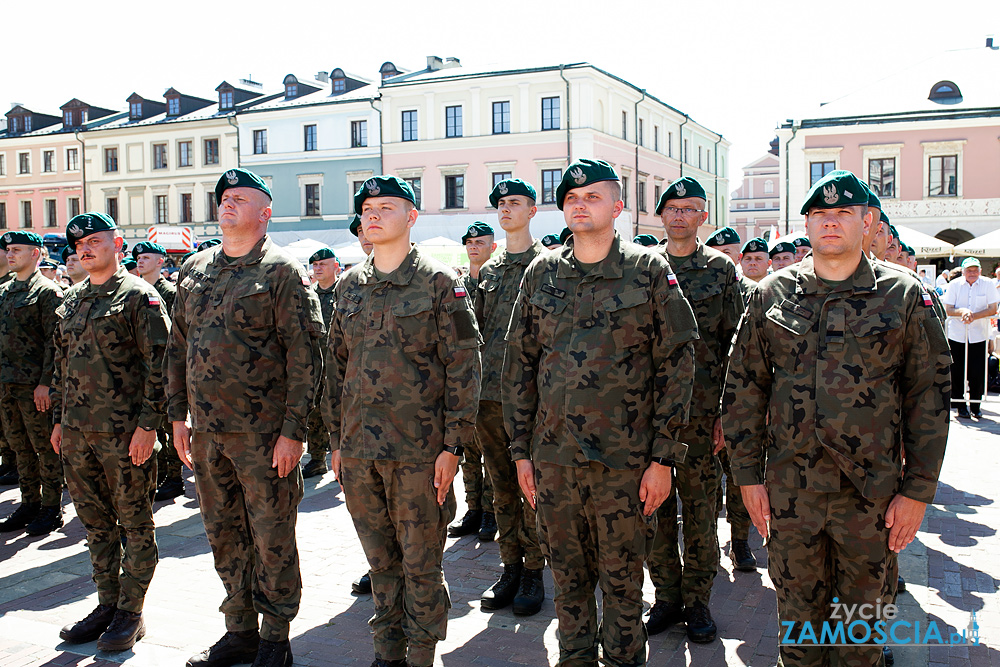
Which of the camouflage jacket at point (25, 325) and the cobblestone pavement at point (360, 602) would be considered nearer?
the cobblestone pavement at point (360, 602)

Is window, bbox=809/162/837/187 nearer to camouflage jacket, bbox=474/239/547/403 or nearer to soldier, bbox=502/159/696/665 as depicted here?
camouflage jacket, bbox=474/239/547/403

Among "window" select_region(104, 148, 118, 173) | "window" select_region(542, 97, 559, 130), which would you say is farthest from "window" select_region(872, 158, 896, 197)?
"window" select_region(104, 148, 118, 173)

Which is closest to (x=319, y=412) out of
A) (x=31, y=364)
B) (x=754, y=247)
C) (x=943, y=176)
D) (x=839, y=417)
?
(x=31, y=364)

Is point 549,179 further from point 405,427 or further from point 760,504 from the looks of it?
point 760,504

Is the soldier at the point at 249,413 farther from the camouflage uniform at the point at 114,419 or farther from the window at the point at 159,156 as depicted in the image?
the window at the point at 159,156

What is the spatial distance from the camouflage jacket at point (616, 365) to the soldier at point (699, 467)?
35.4 inches

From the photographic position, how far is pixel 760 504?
336cm

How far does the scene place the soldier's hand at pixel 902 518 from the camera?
3.06m

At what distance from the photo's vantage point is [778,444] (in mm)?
3273

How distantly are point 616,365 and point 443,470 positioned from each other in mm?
993

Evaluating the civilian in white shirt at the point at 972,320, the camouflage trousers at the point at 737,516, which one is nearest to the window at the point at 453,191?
the civilian in white shirt at the point at 972,320

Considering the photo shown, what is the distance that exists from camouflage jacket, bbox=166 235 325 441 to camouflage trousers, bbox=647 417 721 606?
2112mm

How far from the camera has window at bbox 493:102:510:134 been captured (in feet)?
119

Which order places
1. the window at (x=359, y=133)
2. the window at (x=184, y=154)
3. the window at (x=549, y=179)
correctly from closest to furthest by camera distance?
1. the window at (x=549, y=179)
2. the window at (x=359, y=133)
3. the window at (x=184, y=154)
